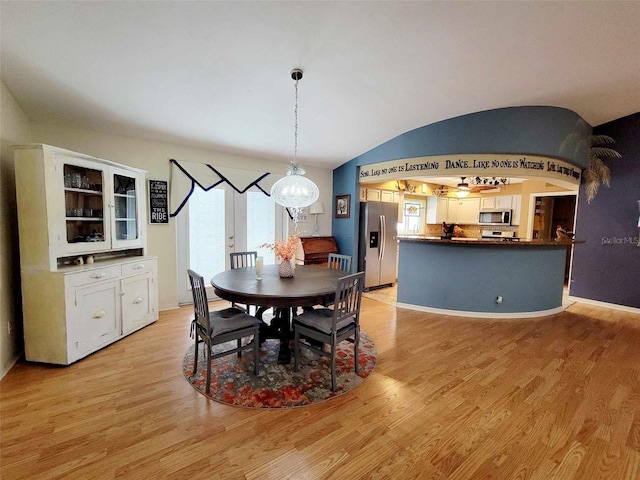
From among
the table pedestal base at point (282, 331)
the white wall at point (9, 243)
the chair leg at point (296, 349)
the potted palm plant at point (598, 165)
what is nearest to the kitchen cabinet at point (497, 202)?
the potted palm plant at point (598, 165)

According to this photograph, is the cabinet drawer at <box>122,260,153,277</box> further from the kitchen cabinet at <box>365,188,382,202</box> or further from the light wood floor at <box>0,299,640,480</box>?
the kitchen cabinet at <box>365,188,382,202</box>

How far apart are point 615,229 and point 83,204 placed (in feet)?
25.0

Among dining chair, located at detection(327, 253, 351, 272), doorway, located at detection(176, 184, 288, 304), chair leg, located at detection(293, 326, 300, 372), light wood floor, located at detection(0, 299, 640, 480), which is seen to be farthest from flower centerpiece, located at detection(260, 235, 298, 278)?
doorway, located at detection(176, 184, 288, 304)

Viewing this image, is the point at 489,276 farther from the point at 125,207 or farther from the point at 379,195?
the point at 125,207

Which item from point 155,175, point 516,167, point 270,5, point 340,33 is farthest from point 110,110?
point 516,167

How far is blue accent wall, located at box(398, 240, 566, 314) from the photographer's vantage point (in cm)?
396

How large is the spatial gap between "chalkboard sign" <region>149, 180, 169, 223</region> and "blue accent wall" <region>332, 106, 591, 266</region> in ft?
11.6

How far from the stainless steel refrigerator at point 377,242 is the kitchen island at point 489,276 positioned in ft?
3.53

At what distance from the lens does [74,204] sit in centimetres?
281

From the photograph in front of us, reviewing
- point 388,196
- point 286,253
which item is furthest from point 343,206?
point 286,253

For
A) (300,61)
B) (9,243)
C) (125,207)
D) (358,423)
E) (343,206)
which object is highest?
(300,61)

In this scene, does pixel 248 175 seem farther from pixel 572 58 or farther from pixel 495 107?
pixel 572 58

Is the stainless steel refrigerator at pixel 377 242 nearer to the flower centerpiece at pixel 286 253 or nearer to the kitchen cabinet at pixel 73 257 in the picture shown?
the flower centerpiece at pixel 286 253

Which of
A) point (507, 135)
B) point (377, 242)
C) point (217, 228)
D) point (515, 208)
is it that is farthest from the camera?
point (515, 208)
